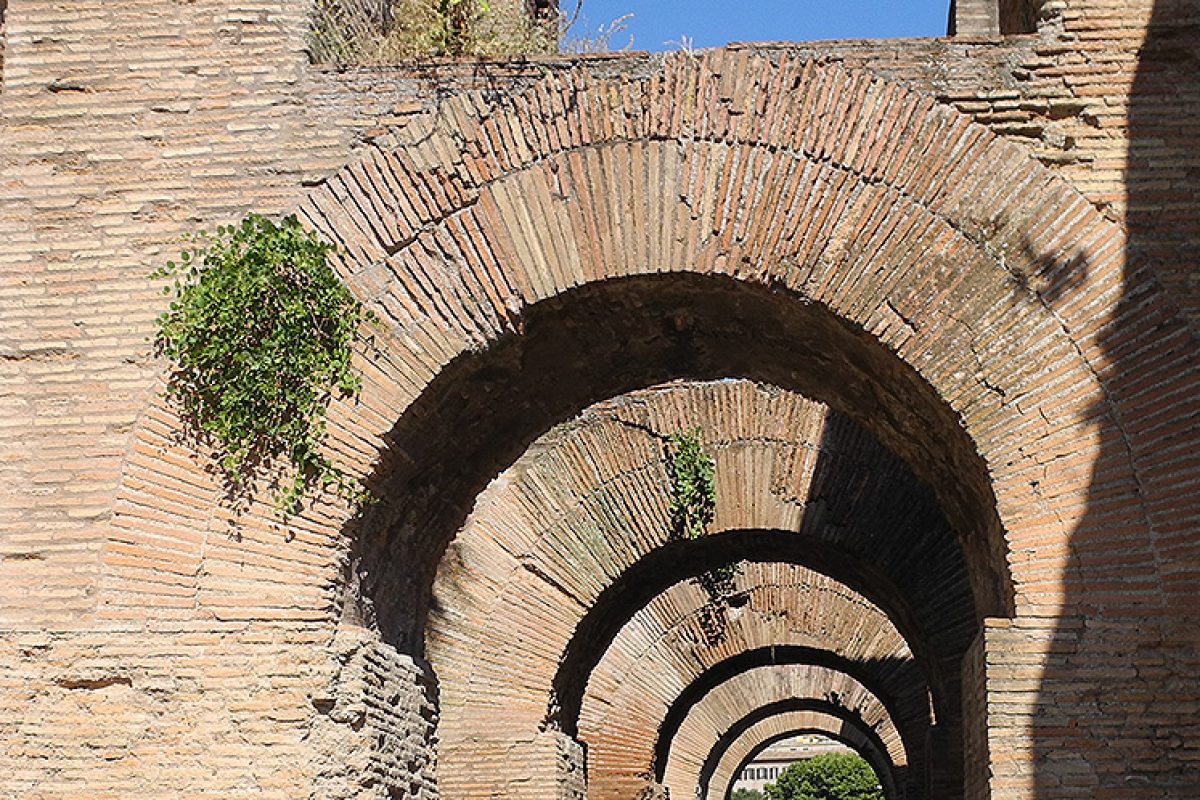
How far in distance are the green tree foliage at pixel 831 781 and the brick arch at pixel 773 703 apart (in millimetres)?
15909

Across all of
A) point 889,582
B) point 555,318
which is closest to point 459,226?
point 555,318

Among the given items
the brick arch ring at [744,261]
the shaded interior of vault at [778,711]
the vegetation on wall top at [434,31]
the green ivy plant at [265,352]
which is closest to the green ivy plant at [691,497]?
the vegetation on wall top at [434,31]

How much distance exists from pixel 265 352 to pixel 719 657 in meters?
7.34

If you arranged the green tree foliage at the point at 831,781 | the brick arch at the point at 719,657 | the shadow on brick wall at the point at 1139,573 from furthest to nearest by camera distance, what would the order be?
1. the green tree foliage at the point at 831,781
2. the brick arch at the point at 719,657
3. the shadow on brick wall at the point at 1139,573

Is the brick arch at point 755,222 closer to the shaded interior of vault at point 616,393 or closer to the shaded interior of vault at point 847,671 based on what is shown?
the shaded interior of vault at point 616,393

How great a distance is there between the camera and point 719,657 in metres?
12.0

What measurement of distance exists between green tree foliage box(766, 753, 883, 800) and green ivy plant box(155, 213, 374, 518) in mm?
28404

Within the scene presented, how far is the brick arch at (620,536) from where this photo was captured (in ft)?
28.6

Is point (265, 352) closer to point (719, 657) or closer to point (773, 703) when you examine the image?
point (719, 657)

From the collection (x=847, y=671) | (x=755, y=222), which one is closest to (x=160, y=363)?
(x=755, y=222)

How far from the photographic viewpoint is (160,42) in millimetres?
5727

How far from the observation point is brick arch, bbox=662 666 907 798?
636 inches

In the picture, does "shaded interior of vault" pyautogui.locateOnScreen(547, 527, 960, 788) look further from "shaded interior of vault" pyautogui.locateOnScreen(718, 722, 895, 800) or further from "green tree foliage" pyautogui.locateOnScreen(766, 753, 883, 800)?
"green tree foliage" pyautogui.locateOnScreen(766, 753, 883, 800)

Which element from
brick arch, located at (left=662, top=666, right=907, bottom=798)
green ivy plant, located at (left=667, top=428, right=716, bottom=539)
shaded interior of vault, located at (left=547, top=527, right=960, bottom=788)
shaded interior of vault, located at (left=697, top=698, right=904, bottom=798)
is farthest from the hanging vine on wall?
shaded interior of vault, located at (left=697, top=698, right=904, bottom=798)
